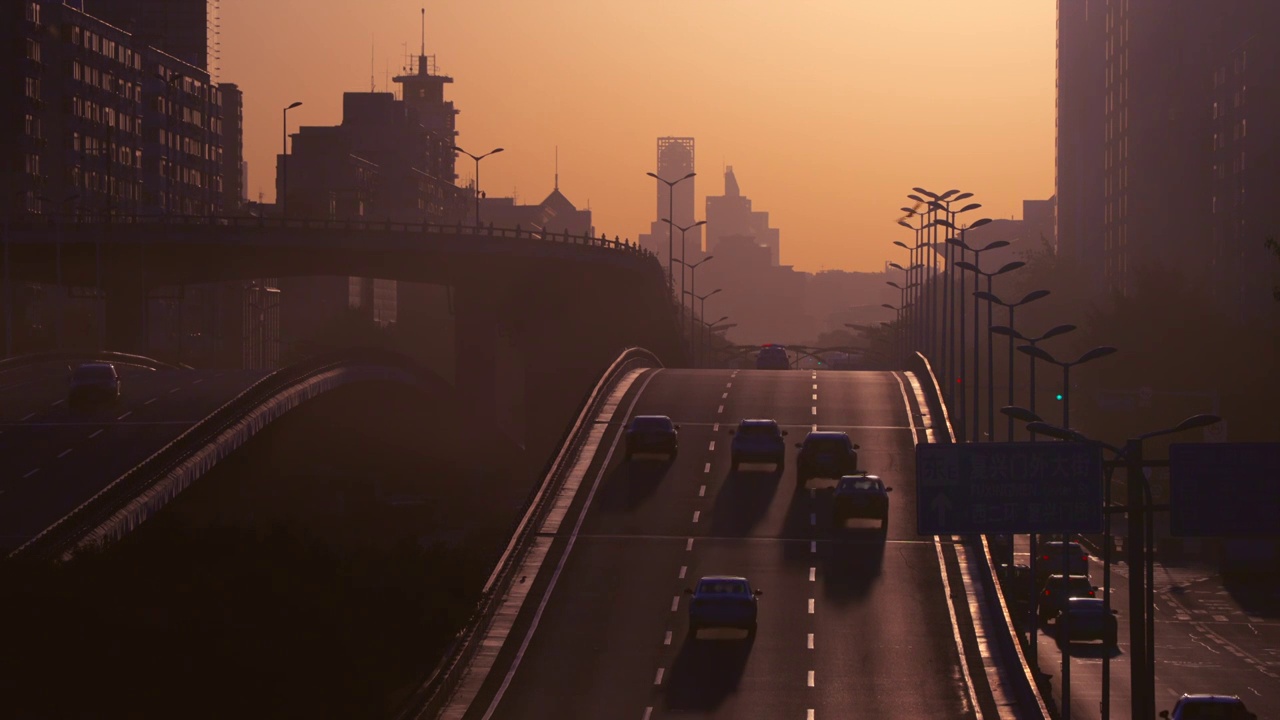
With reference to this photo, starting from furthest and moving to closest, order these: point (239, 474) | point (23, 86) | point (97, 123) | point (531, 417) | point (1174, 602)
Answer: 1. point (97, 123)
2. point (23, 86)
3. point (531, 417)
4. point (239, 474)
5. point (1174, 602)

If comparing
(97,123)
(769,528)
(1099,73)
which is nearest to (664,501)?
(769,528)

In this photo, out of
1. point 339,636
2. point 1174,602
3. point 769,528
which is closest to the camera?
point 339,636

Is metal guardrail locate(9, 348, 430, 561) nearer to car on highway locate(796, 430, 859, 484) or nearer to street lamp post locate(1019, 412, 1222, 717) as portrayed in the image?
car on highway locate(796, 430, 859, 484)

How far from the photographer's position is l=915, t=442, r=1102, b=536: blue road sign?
3969cm

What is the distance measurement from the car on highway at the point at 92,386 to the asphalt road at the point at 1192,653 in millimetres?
46508

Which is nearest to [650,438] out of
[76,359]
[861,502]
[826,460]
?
[826,460]

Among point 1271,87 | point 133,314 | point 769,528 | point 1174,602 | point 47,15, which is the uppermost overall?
point 47,15

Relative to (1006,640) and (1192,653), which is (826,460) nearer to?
(1192,653)

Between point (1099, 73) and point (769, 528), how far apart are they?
145 meters

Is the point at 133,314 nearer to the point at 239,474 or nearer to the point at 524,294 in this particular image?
the point at 524,294

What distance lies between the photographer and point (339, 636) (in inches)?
2029

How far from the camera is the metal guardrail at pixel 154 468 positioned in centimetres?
5556

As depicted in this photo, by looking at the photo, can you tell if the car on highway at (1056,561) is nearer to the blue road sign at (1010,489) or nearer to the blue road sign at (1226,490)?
the blue road sign at (1010,489)

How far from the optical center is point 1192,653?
6325 cm
